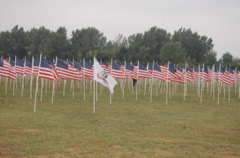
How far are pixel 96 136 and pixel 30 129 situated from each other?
338 cm

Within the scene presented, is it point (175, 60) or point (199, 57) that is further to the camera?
point (199, 57)

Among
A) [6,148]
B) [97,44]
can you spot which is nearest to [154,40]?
[97,44]

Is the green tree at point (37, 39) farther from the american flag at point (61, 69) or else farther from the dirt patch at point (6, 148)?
the dirt patch at point (6, 148)

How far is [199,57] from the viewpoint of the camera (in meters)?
109

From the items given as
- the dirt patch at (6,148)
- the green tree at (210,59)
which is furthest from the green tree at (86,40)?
the dirt patch at (6,148)

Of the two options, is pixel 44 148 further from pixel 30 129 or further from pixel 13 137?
pixel 30 129

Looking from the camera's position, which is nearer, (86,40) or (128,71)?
(128,71)

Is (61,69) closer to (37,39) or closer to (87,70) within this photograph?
(87,70)

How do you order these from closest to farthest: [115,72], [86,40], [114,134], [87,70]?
1. [114,134]
2. [115,72]
3. [87,70]
4. [86,40]

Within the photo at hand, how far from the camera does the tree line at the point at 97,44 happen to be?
324 feet

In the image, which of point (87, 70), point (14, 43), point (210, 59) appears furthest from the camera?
point (210, 59)

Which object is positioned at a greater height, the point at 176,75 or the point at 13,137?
the point at 176,75

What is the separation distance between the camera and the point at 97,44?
109875 mm

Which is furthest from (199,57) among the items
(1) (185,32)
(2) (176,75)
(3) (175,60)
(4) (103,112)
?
(4) (103,112)
